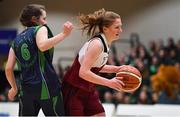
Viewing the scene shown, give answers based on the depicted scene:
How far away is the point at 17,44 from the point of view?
283 centimetres

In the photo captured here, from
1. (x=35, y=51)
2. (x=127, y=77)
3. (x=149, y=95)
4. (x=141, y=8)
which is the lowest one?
(x=149, y=95)

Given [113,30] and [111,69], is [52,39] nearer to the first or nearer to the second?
[113,30]

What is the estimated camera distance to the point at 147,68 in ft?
31.0

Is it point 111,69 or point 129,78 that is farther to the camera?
point 111,69

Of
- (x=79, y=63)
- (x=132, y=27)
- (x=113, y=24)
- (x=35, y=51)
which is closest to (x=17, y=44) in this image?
(x=35, y=51)

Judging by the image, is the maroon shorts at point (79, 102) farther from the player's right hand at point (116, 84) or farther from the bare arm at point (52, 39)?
the bare arm at point (52, 39)

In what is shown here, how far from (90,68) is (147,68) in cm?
687

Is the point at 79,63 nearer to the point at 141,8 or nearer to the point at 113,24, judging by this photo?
the point at 113,24

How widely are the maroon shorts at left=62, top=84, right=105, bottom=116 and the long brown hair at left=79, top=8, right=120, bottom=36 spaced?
1.29 feet

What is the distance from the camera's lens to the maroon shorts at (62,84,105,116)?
2799 mm

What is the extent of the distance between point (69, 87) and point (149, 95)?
582 cm

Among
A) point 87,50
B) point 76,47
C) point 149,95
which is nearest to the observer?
point 87,50

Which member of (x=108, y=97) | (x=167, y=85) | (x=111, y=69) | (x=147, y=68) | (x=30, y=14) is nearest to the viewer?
(x=30, y=14)

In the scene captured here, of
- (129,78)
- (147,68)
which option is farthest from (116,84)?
(147,68)
